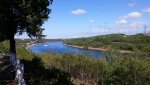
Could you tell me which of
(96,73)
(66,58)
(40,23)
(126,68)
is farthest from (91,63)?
(40,23)

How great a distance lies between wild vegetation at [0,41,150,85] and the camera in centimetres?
2456

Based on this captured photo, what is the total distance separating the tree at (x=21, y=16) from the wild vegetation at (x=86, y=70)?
3556 mm

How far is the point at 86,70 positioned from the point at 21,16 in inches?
2698

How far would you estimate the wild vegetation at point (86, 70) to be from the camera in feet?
80.6

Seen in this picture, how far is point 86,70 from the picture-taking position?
295 feet

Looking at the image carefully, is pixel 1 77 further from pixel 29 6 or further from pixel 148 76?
pixel 148 76

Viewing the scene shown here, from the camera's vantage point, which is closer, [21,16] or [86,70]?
[21,16]

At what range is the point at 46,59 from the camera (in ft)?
357

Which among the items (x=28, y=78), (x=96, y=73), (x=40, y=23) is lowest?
(x=96, y=73)

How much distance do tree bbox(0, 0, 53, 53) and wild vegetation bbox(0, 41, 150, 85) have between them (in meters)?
3.56

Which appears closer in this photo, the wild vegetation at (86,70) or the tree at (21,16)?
the tree at (21,16)

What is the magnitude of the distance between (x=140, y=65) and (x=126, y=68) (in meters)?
3.23

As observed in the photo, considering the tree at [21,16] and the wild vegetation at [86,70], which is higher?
the tree at [21,16]

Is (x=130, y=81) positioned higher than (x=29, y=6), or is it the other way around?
(x=29, y=6)
